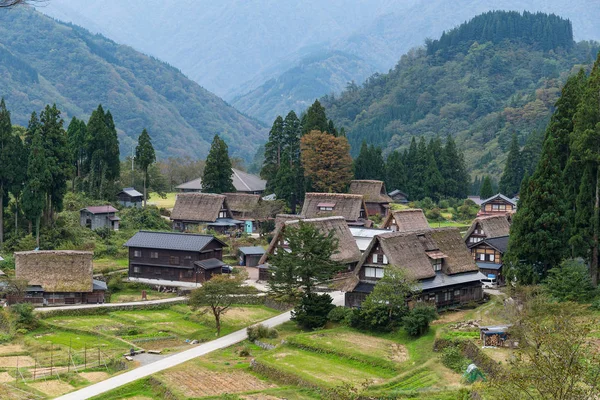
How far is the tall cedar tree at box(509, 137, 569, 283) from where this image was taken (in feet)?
136

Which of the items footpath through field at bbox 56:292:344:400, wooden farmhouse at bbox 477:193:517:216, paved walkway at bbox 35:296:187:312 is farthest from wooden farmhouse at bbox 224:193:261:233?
footpath through field at bbox 56:292:344:400

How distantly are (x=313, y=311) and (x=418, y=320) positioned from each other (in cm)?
620

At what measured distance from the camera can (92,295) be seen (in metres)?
49.2

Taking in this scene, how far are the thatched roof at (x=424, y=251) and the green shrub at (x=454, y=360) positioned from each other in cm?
908

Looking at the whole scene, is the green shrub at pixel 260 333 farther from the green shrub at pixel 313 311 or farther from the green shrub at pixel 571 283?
the green shrub at pixel 571 283

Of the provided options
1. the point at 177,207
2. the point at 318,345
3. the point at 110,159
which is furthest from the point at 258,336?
the point at 110,159

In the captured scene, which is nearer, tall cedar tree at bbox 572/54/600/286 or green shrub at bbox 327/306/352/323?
tall cedar tree at bbox 572/54/600/286

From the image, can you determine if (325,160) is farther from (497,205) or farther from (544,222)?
(544,222)

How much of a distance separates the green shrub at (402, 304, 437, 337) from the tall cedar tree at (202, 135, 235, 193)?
39.0 m

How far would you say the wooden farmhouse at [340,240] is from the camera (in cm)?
5256

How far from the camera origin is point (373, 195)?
7706 centimetres

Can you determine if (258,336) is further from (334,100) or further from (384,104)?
(334,100)

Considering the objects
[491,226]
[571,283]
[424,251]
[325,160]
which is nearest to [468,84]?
[325,160]

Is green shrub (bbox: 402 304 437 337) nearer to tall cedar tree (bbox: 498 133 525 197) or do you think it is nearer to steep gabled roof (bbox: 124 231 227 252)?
steep gabled roof (bbox: 124 231 227 252)
